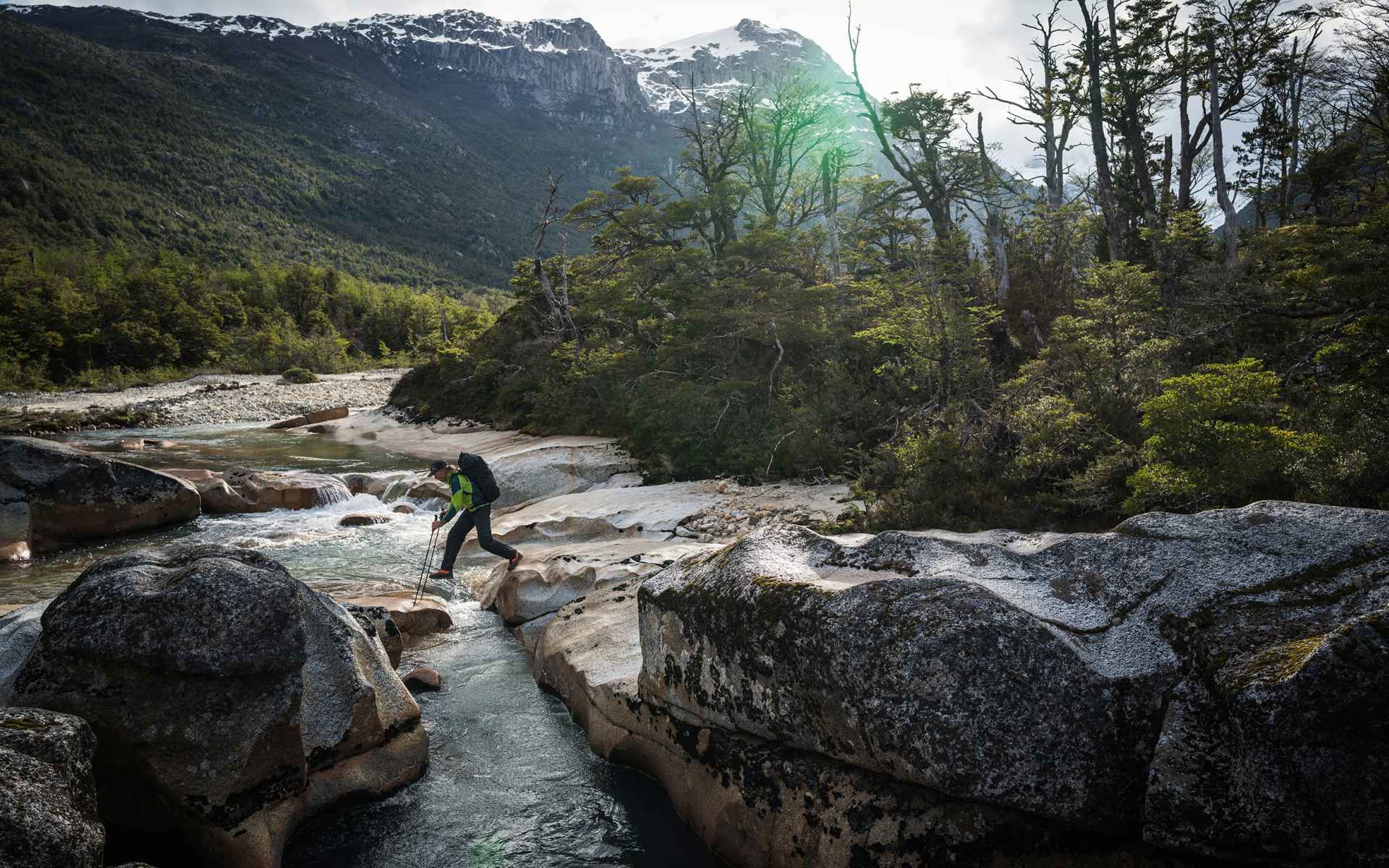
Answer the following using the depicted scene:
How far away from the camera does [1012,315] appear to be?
59.9 feet

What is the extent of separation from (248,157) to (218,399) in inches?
3873

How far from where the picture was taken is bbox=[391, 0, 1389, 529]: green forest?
22.8 feet

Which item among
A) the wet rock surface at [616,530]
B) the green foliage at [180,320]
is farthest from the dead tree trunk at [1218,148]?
the green foliage at [180,320]

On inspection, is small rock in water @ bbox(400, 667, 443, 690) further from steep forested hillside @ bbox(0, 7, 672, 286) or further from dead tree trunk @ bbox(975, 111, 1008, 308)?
steep forested hillside @ bbox(0, 7, 672, 286)

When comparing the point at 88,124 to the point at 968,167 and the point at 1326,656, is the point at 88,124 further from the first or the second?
the point at 1326,656

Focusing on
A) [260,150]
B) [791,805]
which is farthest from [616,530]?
[260,150]

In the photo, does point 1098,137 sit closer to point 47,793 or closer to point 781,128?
point 781,128

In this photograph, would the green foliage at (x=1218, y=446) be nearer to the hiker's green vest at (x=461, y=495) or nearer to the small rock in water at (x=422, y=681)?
the small rock in water at (x=422, y=681)

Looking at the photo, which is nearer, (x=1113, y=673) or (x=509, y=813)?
(x=1113, y=673)

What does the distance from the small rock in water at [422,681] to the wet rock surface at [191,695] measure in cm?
197

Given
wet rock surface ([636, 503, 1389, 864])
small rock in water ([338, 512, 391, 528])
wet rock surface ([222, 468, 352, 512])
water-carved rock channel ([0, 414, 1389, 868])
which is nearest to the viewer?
wet rock surface ([636, 503, 1389, 864])

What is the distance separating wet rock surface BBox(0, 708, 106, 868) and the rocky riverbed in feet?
107

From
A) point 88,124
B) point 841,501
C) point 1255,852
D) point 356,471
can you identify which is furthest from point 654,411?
point 88,124

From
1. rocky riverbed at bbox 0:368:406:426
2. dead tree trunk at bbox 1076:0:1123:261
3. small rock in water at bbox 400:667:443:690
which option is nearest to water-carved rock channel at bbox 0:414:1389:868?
small rock in water at bbox 400:667:443:690
